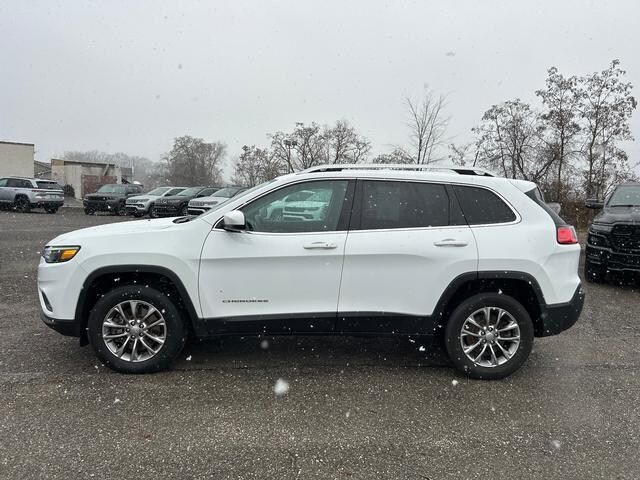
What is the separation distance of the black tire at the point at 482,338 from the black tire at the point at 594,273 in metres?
4.43

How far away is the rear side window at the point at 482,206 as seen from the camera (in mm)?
3834

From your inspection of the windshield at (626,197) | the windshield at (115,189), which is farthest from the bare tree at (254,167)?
the windshield at (626,197)

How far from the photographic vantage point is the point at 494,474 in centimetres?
264

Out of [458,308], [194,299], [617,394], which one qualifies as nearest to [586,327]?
[617,394]

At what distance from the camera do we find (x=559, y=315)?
150 inches

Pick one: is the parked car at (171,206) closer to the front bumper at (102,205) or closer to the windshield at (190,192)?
the windshield at (190,192)

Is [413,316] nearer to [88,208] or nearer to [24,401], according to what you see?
[24,401]

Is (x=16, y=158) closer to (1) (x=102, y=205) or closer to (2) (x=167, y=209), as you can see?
(1) (x=102, y=205)

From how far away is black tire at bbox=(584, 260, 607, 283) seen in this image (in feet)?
24.3

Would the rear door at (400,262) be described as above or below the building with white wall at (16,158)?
below

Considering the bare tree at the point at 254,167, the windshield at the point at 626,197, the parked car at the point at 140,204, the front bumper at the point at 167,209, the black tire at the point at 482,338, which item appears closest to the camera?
the black tire at the point at 482,338

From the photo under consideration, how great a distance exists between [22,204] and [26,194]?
23.8 inches

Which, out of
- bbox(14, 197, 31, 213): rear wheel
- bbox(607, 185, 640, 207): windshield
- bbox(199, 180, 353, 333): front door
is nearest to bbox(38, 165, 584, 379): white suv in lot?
bbox(199, 180, 353, 333): front door

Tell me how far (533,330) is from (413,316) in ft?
3.36
